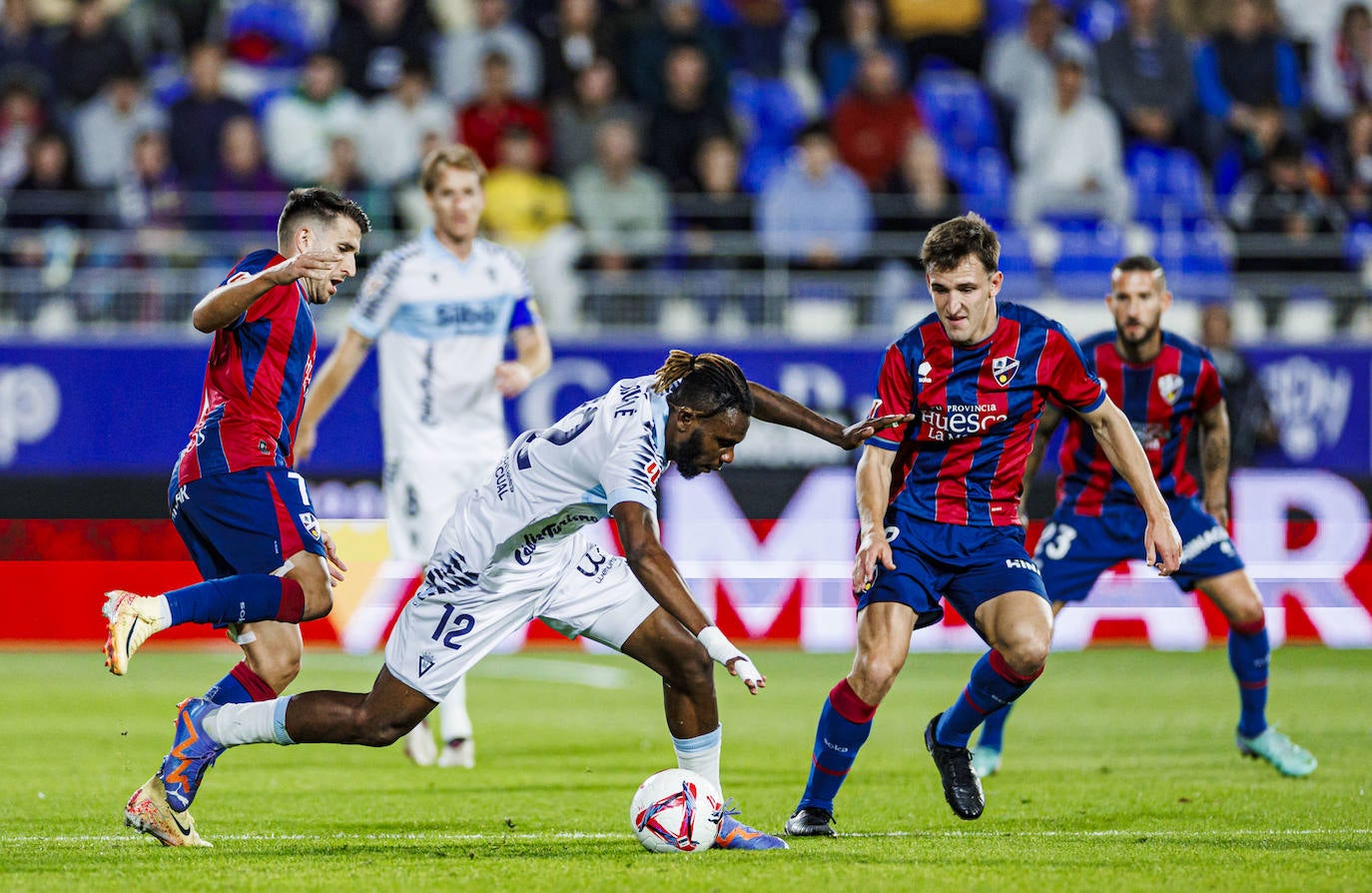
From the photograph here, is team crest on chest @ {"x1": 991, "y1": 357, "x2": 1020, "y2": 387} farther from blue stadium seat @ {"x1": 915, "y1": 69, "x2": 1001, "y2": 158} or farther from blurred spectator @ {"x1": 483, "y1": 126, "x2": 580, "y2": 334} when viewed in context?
blue stadium seat @ {"x1": 915, "y1": 69, "x2": 1001, "y2": 158}

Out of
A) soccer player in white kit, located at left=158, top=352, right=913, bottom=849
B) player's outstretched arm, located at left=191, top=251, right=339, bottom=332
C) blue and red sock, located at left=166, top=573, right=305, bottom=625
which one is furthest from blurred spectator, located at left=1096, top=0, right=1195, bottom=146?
blue and red sock, located at left=166, top=573, right=305, bottom=625

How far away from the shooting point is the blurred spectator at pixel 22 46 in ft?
58.7

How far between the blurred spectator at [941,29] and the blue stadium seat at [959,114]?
0.39m

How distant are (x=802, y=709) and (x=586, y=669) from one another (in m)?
2.89

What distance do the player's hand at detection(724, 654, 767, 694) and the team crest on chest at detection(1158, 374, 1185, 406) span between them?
3884 millimetres

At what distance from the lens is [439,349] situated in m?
9.34

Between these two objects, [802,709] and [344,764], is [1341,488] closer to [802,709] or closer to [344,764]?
[802,709]

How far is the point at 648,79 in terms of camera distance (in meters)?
17.6

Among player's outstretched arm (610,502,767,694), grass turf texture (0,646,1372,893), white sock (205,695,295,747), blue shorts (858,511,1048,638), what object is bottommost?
grass turf texture (0,646,1372,893)

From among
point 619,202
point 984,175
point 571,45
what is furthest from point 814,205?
point 571,45

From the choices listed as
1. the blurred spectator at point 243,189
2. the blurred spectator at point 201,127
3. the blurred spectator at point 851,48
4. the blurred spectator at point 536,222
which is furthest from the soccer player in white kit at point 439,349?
the blurred spectator at point 851,48

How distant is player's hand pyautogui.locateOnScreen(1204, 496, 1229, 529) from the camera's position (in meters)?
8.76

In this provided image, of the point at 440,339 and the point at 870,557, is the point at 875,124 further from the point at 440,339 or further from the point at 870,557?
the point at 870,557

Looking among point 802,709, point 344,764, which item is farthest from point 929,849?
point 802,709
